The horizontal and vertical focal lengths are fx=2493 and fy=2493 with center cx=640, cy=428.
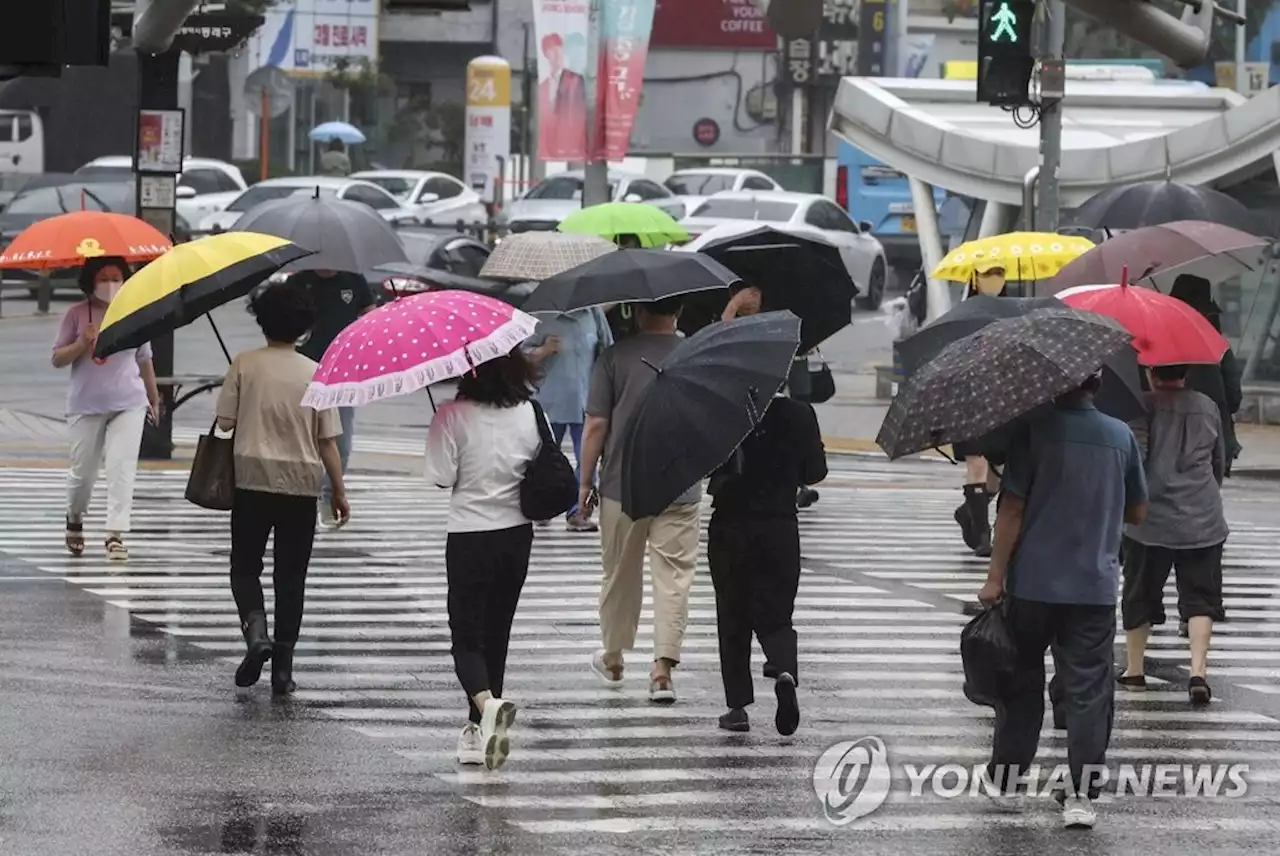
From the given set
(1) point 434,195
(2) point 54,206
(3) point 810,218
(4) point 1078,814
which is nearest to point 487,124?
(1) point 434,195

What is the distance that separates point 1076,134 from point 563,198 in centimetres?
1495

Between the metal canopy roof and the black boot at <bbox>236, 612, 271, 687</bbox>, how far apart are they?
1589cm

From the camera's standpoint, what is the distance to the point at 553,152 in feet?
96.0

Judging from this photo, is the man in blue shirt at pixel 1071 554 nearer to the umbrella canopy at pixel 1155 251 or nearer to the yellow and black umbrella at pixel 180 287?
the yellow and black umbrella at pixel 180 287

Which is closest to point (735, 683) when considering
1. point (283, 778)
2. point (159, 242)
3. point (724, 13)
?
point (283, 778)

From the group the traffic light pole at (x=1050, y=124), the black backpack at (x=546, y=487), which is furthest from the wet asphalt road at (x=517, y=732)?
the traffic light pole at (x=1050, y=124)

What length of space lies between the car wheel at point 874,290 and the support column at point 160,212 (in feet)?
67.5

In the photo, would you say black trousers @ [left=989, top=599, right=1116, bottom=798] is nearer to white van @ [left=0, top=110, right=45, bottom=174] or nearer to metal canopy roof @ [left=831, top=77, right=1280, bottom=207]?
metal canopy roof @ [left=831, top=77, right=1280, bottom=207]

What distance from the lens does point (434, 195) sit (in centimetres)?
4291

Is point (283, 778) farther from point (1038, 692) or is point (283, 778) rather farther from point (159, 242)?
point (159, 242)

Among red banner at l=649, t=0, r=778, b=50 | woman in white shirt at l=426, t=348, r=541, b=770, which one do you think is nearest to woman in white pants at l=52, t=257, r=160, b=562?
woman in white shirt at l=426, t=348, r=541, b=770

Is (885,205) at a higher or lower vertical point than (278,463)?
lower

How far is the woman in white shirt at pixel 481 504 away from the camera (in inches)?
359

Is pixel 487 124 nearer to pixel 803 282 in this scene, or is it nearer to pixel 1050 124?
pixel 1050 124
